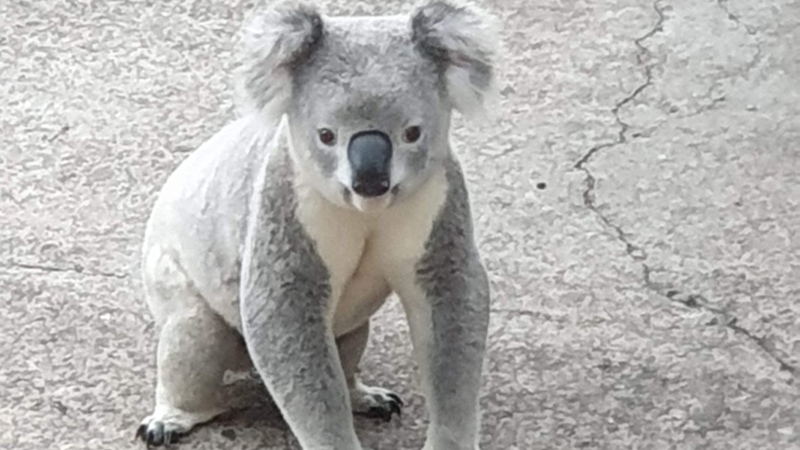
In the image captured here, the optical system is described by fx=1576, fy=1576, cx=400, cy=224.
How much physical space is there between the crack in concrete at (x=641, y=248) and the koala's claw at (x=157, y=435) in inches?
29.9

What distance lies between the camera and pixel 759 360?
218 cm

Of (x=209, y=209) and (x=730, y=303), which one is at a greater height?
(x=209, y=209)

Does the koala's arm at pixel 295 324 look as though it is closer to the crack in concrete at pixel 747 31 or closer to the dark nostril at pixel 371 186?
the dark nostril at pixel 371 186

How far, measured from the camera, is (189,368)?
1966mm

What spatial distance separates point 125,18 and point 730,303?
1.50 meters

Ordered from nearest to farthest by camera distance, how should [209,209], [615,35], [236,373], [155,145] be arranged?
[209,209] → [236,373] → [155,145] → [615,35]

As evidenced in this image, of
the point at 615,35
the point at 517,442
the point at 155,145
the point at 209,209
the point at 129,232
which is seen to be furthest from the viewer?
the point at 615,35

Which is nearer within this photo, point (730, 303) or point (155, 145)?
point (730, 303)

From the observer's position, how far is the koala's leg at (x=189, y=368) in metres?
1.95

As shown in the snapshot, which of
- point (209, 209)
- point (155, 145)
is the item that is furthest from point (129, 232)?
point (209, 209)

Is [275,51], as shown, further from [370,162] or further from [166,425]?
[166,425]

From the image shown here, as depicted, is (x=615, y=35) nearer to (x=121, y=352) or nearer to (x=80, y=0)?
(x=80, y=0)

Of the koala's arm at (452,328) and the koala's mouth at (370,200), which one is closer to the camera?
the koala's mouth at (370,200)

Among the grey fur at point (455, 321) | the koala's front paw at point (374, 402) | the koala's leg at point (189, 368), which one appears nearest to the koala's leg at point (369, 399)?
the koala's front paw at point (374, 402)
